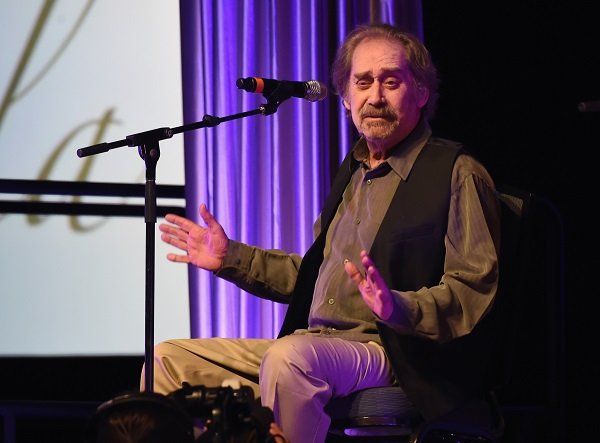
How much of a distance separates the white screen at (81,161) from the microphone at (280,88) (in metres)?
1.05

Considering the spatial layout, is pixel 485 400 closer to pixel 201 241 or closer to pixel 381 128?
pixel 381 128

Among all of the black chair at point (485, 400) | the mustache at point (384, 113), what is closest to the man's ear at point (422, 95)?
the mustache at point (384, 113)

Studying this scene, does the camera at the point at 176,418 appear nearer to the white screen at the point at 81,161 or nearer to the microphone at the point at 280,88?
the microphone at the point at 280,88

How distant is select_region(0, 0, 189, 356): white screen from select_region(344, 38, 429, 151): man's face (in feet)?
3.48

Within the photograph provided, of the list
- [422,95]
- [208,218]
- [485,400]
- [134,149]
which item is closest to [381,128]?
[422,95]

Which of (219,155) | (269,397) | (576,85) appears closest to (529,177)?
(576,85)

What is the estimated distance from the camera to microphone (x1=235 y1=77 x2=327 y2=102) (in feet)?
8.22

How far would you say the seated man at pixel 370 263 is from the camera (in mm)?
2191

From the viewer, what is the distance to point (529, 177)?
11.8ft

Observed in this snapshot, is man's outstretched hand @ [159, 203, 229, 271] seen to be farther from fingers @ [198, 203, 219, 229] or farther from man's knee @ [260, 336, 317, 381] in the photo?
man's knee @ [260, 336, 317, 381]

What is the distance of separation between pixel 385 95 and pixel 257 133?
1023 mm

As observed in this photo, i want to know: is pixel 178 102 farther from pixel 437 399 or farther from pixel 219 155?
pixel 437 399

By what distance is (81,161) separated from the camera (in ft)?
11.5

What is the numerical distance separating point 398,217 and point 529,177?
1286 mm
